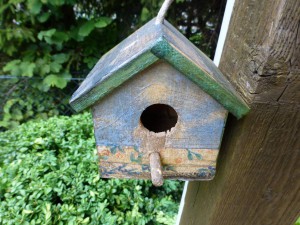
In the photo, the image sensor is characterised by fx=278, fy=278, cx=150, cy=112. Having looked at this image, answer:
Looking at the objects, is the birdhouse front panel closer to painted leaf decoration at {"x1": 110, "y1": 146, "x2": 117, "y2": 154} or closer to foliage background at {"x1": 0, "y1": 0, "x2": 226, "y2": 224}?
painted leaf decoration at {"x1": 110, "y1": 146, "x2": 117, "y2": 154}

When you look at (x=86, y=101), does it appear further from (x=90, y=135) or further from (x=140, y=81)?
(x=90, y=135)

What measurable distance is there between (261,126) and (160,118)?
1.69 feet

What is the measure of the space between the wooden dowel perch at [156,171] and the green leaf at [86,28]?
2.01m

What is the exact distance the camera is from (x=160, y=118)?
107 centimetres

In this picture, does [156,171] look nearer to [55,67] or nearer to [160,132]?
[160,132]

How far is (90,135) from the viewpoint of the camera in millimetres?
2410

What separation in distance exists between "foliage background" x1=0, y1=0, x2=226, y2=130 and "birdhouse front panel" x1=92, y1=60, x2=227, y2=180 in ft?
6.21

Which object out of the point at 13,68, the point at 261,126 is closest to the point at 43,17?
the point at 13,68

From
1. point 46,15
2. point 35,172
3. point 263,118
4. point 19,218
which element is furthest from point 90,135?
point 263,118

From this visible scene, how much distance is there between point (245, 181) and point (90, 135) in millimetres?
1878

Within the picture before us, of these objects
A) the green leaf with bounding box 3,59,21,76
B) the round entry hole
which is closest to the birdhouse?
the round entry hole

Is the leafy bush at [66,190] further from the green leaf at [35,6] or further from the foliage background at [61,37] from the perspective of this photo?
the green leaf at [35,6]

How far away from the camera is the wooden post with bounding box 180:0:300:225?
1.66 ft

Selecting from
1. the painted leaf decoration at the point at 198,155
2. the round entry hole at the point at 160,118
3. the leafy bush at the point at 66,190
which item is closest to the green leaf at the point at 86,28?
the leafy bush at the point at 66,190
